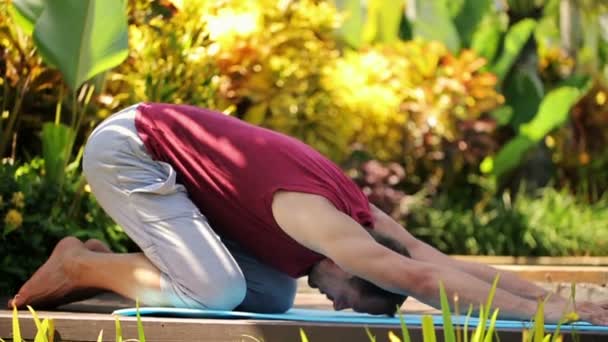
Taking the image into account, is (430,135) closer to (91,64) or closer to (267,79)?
(267,79)

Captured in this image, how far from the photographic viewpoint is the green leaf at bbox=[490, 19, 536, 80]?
11016 millimetres

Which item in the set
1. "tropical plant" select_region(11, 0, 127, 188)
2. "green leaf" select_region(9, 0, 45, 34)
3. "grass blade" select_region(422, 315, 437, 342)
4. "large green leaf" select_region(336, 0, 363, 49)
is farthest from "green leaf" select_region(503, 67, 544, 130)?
"grass blade" select_region(422, 315, 437, 342)

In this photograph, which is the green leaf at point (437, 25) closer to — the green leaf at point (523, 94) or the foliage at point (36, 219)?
the green leaf at point (523, 94)

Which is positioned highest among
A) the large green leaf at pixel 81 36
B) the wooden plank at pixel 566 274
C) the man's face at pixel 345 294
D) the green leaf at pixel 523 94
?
the large green leaf at pixel 81 36

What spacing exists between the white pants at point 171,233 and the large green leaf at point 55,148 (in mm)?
1378

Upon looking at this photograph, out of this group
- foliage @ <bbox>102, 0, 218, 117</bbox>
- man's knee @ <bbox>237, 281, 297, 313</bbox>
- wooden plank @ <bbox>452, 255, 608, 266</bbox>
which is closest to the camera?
man's knee @ <bbox>237, 281, 297, 313</bbox>

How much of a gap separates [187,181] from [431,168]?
6.30 metres

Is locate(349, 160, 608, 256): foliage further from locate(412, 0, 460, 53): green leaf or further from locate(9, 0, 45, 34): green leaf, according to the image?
locate(9, 0, 45, 34): green leaf

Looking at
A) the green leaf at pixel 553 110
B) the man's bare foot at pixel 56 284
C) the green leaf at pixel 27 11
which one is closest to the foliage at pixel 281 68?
the green leaf at pixel 553 110

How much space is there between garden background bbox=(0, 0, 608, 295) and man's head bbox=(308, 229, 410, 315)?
5.78 feet

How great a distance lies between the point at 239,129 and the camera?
13.9 ft

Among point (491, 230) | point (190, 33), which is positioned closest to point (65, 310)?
point (190, 33)

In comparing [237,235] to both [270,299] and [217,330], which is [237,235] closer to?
[270,299]

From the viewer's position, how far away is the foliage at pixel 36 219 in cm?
536
